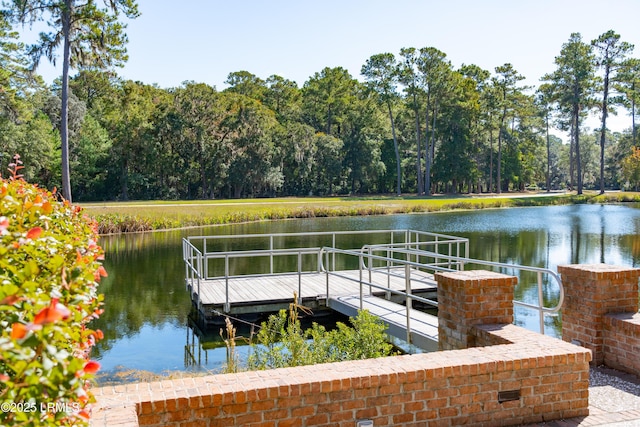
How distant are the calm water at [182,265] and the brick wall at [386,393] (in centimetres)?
578

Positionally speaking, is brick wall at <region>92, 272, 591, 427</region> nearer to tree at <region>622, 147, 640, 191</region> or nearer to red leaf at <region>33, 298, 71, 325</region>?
red leaf at <region>33, 298, 71, 325</region>

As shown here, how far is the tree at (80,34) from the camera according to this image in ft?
86.3

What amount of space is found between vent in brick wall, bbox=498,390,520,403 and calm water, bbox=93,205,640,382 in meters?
5.96

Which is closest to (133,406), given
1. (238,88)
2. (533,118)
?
(238,88)

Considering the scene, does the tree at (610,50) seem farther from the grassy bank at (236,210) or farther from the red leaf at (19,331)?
the red leaf at (19,331)

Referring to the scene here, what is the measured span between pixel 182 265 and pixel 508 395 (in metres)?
16.7

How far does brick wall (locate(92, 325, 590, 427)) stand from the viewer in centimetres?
380

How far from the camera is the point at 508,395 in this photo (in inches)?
181

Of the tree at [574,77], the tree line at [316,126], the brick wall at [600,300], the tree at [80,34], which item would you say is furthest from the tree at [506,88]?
the brick wall at [600,300]

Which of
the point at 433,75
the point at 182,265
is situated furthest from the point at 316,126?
the point at 182,265

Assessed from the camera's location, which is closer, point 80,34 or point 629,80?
point 80,34

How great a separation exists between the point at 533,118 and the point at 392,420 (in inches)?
3389

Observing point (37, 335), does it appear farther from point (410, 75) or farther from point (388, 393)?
point (410, 75)

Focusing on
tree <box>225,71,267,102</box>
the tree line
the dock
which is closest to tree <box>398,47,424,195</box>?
the tree line
